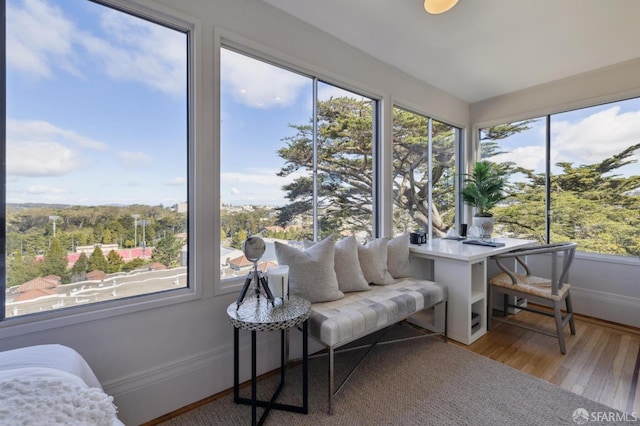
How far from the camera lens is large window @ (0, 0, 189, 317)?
1323 millimetres

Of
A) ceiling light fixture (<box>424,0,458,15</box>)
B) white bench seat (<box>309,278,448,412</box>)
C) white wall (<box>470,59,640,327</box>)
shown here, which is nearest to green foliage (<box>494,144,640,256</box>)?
white wall (<box>470,59,640,327</box>)

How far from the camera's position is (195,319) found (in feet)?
5.63

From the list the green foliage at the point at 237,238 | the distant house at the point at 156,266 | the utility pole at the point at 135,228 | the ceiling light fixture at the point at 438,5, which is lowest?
the distant house at the point at 156,266

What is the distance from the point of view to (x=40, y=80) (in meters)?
1.36

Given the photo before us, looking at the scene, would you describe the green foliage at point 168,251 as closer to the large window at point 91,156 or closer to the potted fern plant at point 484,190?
the large window at point 91,156

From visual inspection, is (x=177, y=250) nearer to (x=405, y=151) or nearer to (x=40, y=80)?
(x=40, y=80)

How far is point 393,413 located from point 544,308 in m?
2.71

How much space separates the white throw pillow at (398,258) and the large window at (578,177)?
6.61ft

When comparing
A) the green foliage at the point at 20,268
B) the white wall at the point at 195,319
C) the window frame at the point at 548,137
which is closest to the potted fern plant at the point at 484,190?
the window frame at the point at 548,137

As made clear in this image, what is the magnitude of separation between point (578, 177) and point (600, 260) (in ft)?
3.03

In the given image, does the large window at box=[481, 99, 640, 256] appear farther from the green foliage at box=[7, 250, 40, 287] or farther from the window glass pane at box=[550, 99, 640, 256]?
the green foliage at box=[7, 250, 40, 287]

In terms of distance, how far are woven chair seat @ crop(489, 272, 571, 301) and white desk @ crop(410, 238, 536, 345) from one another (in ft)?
0.52

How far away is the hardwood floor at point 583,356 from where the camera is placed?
1793mm

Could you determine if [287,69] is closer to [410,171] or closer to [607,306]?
[410,171]
